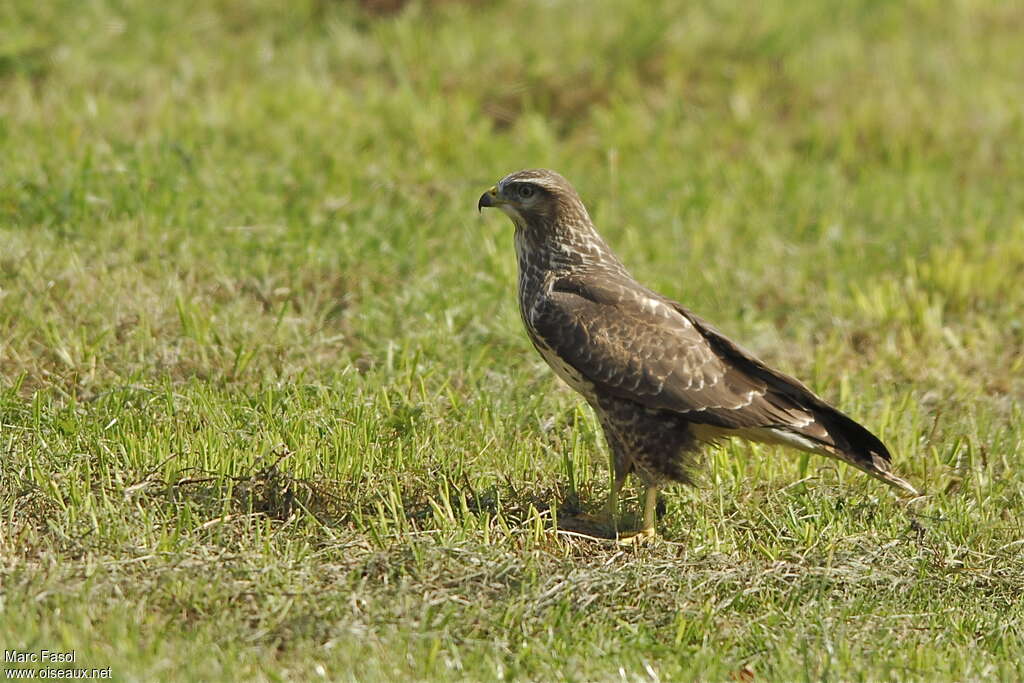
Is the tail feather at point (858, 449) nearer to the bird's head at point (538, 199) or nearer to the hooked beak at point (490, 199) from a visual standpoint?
the bird's head at point (538, 199)

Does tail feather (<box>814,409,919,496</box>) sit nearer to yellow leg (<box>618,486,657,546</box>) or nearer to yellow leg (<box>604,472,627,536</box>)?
yellow leg (<box>618,486,657,546</box>)

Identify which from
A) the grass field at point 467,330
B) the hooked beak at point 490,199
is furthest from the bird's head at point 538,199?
the grass field at point 467,330

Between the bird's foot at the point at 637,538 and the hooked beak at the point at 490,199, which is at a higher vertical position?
the hooked beak at the point at 490,199

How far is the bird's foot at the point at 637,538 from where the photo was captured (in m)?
5.05

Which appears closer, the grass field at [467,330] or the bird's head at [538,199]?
the grass field at [467,330]

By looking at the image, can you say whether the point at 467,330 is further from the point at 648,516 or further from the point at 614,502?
the point at 648,516

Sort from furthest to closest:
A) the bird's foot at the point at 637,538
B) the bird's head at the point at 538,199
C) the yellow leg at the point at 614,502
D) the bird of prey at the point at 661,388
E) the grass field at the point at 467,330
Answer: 1. the bird's head at the point at 538,199
2. the yellow leg at the point at 614,502
3. the bird of prey at the point at 661,388
4. the bird's foot at the point at 637,538
5. the grass field at the point at 467,330

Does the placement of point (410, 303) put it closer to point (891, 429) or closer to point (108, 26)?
point (891, 429)

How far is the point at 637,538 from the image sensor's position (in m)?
5.12

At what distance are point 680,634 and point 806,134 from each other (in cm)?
571

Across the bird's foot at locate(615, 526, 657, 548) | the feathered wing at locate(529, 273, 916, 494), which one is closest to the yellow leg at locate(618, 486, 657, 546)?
the bird's foot at locate(615, 526, 657, 548)

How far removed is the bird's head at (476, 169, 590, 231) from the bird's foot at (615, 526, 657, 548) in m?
1.37

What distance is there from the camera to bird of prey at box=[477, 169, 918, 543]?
16.9 ft

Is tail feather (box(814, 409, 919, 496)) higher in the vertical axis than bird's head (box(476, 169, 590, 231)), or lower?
lower
